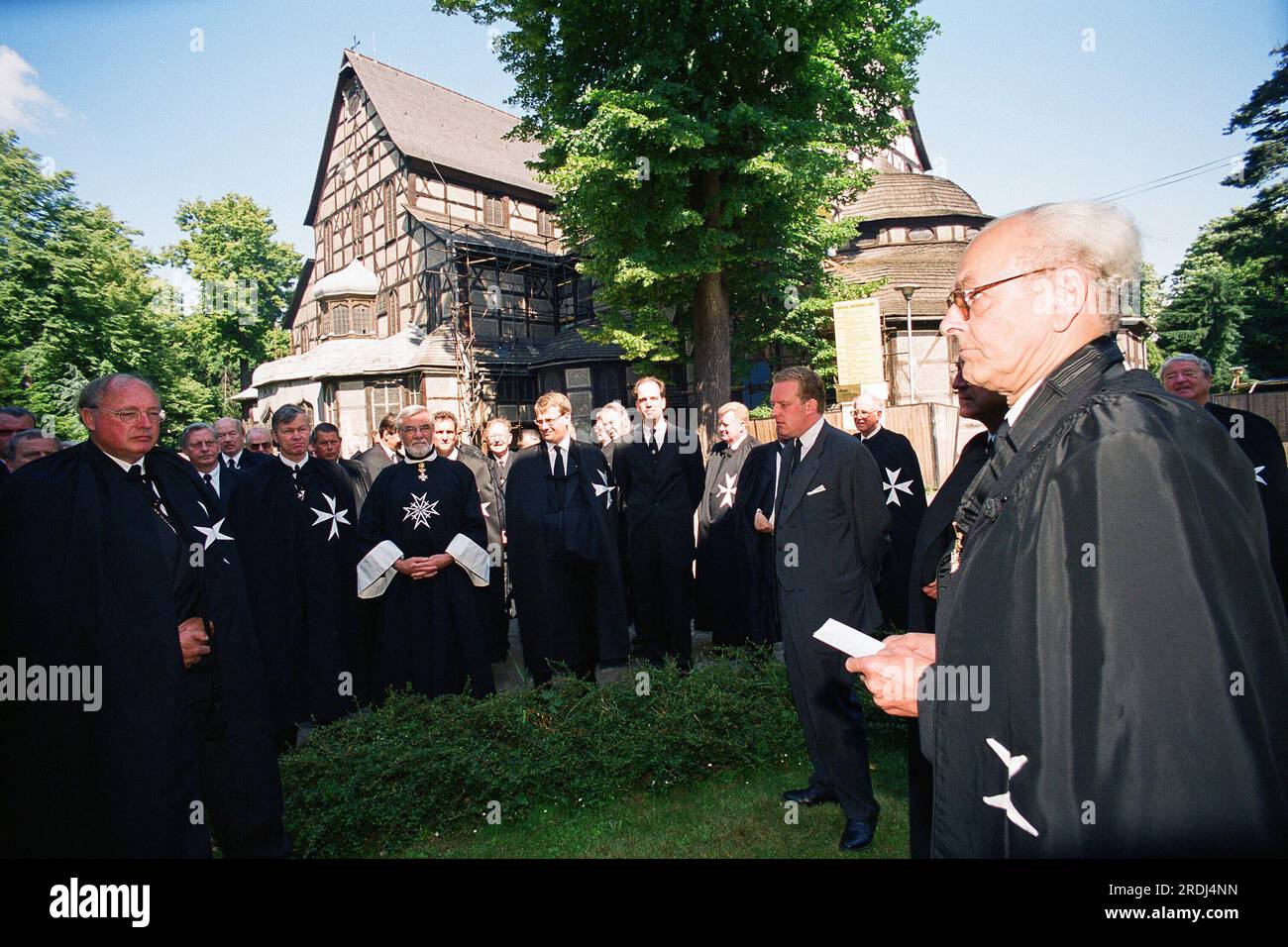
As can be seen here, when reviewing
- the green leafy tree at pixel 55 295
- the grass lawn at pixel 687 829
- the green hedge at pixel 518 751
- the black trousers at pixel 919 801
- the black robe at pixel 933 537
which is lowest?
the grass lawn at pixel 687 829

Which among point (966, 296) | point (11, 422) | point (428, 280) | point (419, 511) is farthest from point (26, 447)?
point (428, 280)

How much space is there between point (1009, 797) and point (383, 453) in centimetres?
862

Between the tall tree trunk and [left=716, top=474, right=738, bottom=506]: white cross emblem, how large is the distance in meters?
7.88

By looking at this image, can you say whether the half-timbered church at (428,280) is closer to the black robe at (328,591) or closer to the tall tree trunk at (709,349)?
the tall tree trunk at (709,349)

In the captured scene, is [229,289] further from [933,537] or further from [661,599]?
[933,537]

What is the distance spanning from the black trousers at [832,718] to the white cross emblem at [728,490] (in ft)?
12.6

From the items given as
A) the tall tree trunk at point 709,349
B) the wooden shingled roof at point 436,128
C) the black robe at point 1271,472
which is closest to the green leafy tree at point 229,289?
the wooden shingled roof at point 436,128

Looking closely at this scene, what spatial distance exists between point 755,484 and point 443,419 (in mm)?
3410

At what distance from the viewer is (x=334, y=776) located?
159 inches

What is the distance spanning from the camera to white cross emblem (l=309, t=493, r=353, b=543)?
615 cm

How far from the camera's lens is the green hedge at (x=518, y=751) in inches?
154

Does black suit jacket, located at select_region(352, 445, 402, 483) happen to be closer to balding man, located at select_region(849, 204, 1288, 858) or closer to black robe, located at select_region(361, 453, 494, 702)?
black robe, located at select_region(361, 453, 494, 702)

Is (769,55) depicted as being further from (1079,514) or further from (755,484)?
(1079,514)
